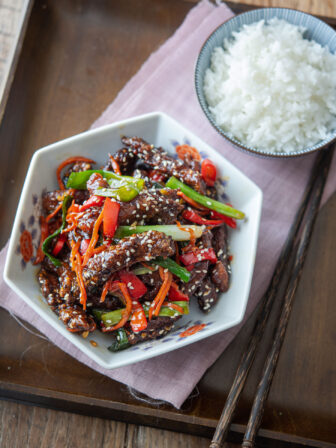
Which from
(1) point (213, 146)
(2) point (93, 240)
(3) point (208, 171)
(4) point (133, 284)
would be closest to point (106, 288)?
(4) point (133, 284)

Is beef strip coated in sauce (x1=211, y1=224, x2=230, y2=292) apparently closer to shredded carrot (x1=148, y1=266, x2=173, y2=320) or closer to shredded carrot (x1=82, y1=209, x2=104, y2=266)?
shredded carrot (x1=148, y1=266, x2=173, y2=320)

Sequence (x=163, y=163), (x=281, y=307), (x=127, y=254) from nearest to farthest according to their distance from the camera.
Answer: (x=127, y=254) < (x=163, y=163) < (x=281, y=307)

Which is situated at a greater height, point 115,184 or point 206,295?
point 115,184

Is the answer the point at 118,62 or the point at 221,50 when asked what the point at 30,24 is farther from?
the point at 221,50

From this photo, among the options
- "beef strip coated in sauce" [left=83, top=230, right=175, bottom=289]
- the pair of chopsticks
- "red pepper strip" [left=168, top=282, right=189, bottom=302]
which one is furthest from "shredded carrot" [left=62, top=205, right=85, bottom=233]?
the pair of chopsticks

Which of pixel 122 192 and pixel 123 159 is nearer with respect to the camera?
pixel 122 192

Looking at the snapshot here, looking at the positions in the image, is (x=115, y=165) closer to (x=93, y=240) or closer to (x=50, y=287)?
(x=93, y=240)
